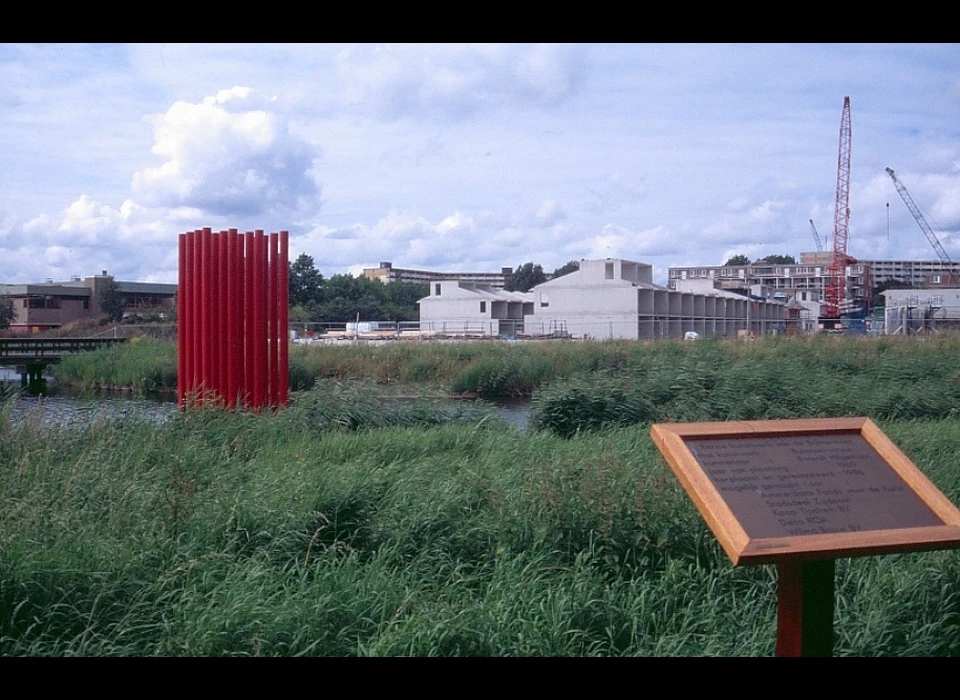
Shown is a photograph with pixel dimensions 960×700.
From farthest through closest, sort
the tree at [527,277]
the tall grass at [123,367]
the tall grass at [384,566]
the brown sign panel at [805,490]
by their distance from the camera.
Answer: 1. the tree at [527,277]
2. the tall grass at [123,367]
3. the tall grass at [384,566]
4. the brown sign panel at [805,490]

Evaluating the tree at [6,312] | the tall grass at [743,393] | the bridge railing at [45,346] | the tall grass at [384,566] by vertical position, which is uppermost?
the tree at [6,312]

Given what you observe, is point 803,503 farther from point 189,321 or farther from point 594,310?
point 594,310

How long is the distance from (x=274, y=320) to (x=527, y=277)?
199 feet

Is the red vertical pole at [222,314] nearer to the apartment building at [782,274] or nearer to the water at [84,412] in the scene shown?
the water at [84,412]

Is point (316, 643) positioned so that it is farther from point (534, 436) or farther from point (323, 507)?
point (534, 436)

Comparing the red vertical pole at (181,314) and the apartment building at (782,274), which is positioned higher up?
the apartment building at (782,274)

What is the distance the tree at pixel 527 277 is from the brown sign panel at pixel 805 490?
67.2 m

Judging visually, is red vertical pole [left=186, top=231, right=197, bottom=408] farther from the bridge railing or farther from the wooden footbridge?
the bridge railing

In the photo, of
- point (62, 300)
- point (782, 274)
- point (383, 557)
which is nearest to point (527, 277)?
point (782, 274)

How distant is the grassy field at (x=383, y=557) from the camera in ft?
16.7

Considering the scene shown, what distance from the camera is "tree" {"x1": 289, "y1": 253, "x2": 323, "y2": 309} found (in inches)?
1426

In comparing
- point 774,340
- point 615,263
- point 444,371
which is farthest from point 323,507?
point 615,263

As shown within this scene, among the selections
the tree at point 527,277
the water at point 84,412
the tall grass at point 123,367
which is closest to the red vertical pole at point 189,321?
the water at point 84,412

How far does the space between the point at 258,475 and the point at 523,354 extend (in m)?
15.2
